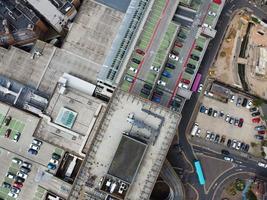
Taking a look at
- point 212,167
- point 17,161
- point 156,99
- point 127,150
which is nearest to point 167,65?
point 156,99

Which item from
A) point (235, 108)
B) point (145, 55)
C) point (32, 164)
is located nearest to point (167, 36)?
point (145, 55)

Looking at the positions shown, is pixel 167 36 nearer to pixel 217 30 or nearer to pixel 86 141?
pixel 217 30

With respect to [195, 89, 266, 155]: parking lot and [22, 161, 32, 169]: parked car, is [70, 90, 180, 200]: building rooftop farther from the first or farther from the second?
[195, 89, 266, 155]: parking lot

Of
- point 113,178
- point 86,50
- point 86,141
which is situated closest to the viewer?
point 113,178

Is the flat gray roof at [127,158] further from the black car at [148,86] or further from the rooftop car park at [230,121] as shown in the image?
the rooftop car park at [230,121]

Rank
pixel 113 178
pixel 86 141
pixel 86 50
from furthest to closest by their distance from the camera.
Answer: pixel 86 50, pixel 86 141, pixel 113 178

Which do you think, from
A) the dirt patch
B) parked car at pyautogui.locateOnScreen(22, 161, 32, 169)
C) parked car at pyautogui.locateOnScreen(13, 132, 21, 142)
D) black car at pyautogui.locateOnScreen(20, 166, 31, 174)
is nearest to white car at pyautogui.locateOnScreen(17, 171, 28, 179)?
black car at pyautogui.locateOnScreen(20, 166, 31, 174)
